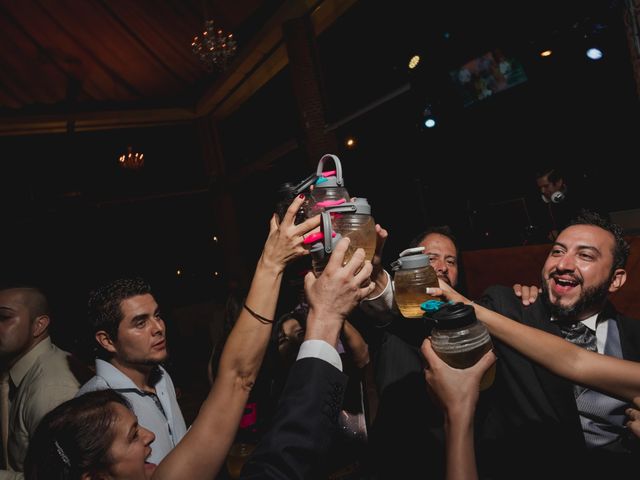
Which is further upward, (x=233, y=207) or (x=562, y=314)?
(x=233, y=207)

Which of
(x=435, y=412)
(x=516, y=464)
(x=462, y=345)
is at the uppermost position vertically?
(x=462, y=345)

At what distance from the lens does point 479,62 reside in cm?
512

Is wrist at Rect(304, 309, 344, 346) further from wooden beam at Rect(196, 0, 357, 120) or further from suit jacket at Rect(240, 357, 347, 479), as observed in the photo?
wooden beam at Rect(196, 0, 357, 120)

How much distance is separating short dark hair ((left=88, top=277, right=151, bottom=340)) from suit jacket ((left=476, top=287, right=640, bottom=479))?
2045 mm

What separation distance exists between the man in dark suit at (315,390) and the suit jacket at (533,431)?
0.99 m

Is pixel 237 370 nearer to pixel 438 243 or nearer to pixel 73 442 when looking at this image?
pixel 73 442

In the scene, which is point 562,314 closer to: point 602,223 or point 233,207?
point 602,223

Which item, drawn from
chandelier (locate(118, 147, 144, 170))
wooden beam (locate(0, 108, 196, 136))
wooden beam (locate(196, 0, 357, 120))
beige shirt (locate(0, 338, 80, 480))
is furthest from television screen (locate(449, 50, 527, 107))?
wooden beam (locate(0, 108, 196, 136))

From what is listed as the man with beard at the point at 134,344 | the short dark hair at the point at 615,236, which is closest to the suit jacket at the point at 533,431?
the short dark hair at the point at 615,236

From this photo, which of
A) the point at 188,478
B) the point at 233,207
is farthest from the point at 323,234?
the point at 233,207

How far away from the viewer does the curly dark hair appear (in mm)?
2299

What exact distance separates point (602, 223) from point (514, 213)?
3.86 metres

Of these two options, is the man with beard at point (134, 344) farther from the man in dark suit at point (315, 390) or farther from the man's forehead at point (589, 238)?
the man's forehead at point (589, 238)

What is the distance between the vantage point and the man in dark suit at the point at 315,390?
1.01m
